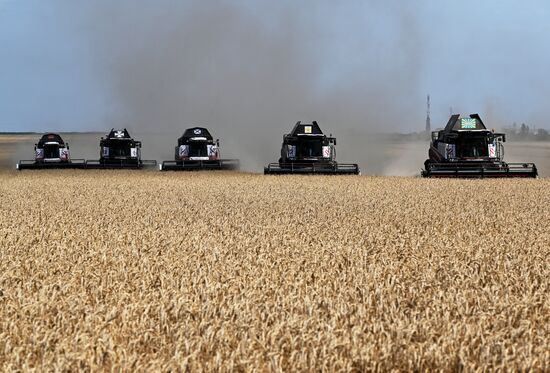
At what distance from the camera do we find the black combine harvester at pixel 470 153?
3397 centimetres

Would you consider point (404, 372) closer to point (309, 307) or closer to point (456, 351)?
point (456, 351)

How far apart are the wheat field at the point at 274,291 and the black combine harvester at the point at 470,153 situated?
18.6m

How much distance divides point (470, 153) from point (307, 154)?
8.52m

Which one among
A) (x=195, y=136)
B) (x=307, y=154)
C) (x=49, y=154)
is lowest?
(x=307, y=154)

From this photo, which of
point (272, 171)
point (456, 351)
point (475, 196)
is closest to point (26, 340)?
point (456, 351)

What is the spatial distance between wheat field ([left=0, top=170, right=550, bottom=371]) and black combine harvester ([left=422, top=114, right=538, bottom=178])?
1857 centimetres

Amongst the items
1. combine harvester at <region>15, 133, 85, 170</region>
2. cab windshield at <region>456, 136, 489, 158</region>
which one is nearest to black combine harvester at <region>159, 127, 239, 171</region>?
combine harvester at <region>15, 133, 85, 170</region>

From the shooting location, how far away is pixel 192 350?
5.02m

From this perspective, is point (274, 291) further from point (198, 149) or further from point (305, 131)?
point (198, 149)

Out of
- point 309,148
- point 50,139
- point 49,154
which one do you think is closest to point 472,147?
point 309,148

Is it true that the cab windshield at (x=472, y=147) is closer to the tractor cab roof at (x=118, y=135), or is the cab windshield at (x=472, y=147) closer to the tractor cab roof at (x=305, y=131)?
the tractor cab roof at (x=305, y=131)

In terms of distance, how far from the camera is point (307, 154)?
37969mm

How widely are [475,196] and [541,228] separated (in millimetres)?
8979

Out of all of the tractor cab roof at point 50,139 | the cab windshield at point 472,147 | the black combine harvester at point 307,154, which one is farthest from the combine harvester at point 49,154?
the cab windshield at point 472,147
